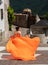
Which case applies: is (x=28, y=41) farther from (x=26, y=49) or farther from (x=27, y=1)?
(x=27, y=1)

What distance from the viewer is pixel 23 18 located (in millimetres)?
67750

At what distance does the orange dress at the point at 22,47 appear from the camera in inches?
595

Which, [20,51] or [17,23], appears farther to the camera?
[17,23]

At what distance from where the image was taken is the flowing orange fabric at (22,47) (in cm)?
1512

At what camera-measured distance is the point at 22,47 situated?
1543cm

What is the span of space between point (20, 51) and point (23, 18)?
52.6 meters

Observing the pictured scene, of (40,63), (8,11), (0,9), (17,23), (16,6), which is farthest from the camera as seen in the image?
(16,6)

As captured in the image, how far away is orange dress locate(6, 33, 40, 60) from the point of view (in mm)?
15117

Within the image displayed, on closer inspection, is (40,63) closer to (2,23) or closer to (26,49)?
(26,49)

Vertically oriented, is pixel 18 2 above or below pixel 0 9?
below

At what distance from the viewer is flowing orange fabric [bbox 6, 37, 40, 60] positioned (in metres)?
15.1

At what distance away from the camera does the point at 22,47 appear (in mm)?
15430

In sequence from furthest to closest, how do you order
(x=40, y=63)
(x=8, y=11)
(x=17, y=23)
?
1. (x=17, y=23)
2. (x=8, y=11)
3. (x=40, y=63)

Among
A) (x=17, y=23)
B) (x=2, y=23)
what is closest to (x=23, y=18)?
(x=17, y=23)
